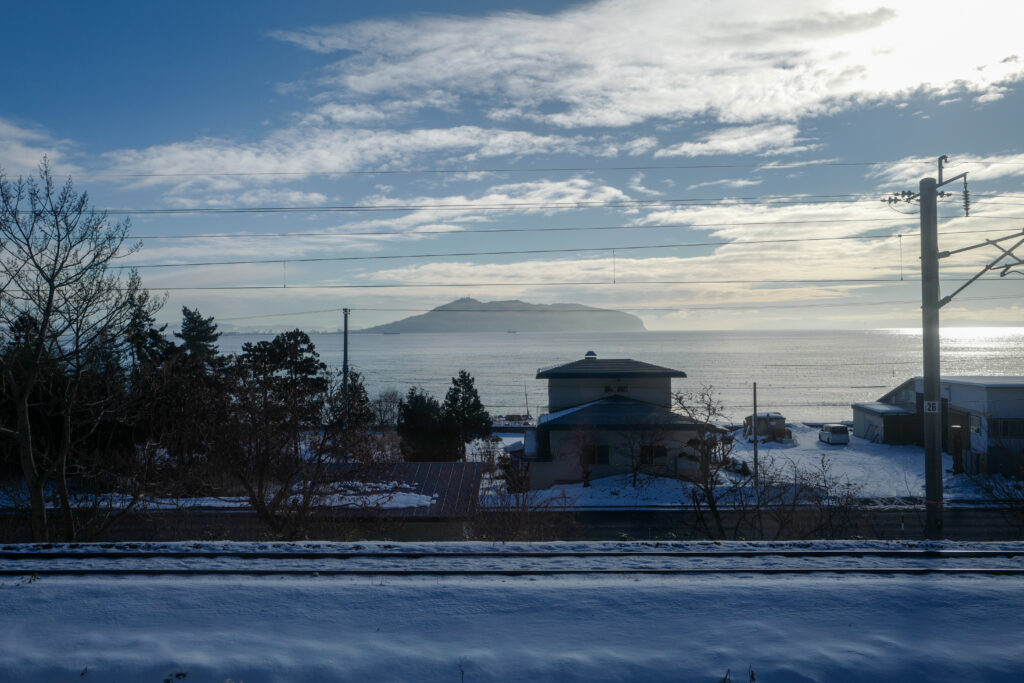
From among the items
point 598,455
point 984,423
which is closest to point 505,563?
point 598,455

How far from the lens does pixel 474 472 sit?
25.4m

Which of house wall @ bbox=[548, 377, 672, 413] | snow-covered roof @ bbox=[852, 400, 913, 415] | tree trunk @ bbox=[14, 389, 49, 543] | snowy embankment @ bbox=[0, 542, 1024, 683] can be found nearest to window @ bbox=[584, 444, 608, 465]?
house wall @ bbox=[548, 377, 672, 413]

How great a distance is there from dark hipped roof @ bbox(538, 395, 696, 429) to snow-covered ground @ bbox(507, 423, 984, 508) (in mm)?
2193

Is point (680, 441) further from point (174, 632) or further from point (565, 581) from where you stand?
point (174, 632)

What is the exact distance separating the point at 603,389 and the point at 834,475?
11.2 meters

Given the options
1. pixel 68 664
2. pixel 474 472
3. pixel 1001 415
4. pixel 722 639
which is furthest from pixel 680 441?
pixel 68 664

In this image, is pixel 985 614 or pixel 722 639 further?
pixel 985 614

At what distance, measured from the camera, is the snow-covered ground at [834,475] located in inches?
985

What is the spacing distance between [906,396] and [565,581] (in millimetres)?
41729

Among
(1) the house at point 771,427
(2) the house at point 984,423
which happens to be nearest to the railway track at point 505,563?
(2) the house at point 984,423

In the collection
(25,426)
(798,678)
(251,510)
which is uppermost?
(25,426)

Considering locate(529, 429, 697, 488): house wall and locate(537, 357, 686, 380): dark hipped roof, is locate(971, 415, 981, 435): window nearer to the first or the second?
locate(537, 357, 686, 380): dark hipped roof

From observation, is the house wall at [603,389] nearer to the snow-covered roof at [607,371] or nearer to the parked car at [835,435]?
the snow-covered roof at [607,371]

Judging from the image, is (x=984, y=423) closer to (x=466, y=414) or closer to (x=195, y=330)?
(x=466, y=414)
